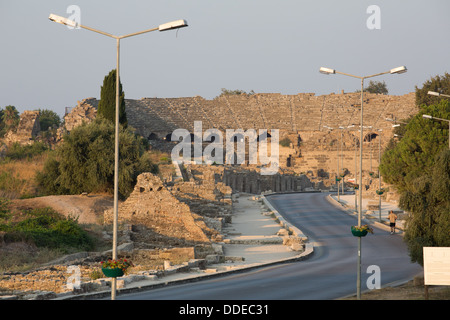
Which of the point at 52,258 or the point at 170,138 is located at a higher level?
the point at 170,138

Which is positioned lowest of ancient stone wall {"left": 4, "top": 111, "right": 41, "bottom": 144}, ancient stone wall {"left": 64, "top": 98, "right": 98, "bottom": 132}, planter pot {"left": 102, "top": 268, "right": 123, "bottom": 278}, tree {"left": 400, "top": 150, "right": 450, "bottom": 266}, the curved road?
the curved road

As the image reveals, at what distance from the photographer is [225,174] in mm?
72625

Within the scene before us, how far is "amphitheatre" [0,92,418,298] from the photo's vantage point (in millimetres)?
29922

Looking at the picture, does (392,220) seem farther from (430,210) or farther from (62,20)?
(62,20)

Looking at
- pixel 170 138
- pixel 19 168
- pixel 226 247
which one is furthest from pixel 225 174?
pixel 226 247

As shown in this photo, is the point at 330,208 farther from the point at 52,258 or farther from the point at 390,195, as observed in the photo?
the point at 52,258

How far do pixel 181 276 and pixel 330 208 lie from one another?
34318mm

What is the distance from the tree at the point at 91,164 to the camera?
155ft

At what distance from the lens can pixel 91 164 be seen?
47.4 m

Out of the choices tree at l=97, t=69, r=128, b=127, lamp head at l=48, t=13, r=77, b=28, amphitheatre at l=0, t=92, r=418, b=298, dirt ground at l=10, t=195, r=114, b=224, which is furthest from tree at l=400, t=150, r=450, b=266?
tree at l=97, t=69, r=128, b=127

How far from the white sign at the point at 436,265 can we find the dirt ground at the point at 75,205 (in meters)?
22.5

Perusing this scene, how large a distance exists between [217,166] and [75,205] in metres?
34.0

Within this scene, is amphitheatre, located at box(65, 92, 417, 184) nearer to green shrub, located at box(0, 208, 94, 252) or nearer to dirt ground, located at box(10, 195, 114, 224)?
dirt ground, located at box(10, 195, 114, 224)

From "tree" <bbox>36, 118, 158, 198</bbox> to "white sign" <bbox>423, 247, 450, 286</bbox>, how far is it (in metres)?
32.5
